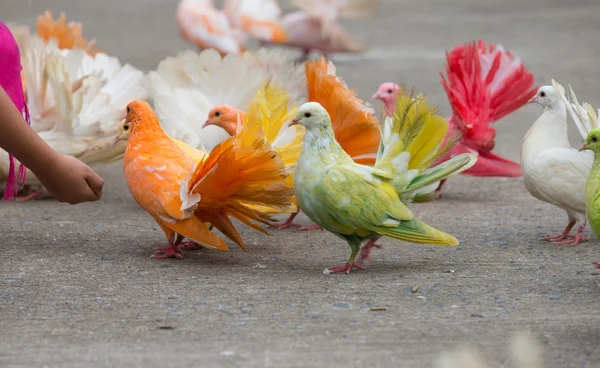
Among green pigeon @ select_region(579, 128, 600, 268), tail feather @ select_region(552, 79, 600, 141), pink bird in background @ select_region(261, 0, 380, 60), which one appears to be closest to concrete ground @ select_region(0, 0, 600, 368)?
green pigeon @ select_region(579, 128, 600, 268)

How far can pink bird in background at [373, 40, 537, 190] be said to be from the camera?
4797 millimetres

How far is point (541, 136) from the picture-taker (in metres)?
4.16

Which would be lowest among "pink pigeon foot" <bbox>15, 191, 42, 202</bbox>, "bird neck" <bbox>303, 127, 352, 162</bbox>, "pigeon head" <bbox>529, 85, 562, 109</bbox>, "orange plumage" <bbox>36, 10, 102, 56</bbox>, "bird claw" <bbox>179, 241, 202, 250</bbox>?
"pink pigeon foot" <bbox>15, 191, 42, 202</bbox>

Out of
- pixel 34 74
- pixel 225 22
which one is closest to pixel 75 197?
pixel 34 74

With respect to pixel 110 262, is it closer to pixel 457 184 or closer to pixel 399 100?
pixel 399 100

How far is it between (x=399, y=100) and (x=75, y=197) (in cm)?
125

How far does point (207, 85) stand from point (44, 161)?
1.53m

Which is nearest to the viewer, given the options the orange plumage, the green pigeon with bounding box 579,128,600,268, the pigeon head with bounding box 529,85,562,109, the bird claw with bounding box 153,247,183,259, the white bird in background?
the green pigeon with bounding box 579,128,600,268

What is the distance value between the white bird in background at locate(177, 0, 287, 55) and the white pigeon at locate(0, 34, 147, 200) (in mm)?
3018

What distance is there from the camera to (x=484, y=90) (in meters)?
4.80

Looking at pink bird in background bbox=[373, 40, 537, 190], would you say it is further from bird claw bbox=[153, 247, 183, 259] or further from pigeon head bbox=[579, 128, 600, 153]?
bird claw bbox=[153, 247, 183, 259]

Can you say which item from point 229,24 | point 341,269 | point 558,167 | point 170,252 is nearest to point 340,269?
point 341,269

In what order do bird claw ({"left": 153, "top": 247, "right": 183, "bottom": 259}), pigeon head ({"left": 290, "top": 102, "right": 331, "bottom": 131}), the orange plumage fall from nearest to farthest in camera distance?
pigeon head ({"left": 290, "top": 102, "right": 331, "bottom": 131}), bird claw ({"left": 153, "top": 247, "right": 183, "bottom": 259}), the orange plumage

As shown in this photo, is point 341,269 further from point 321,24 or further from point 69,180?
point 321,24
